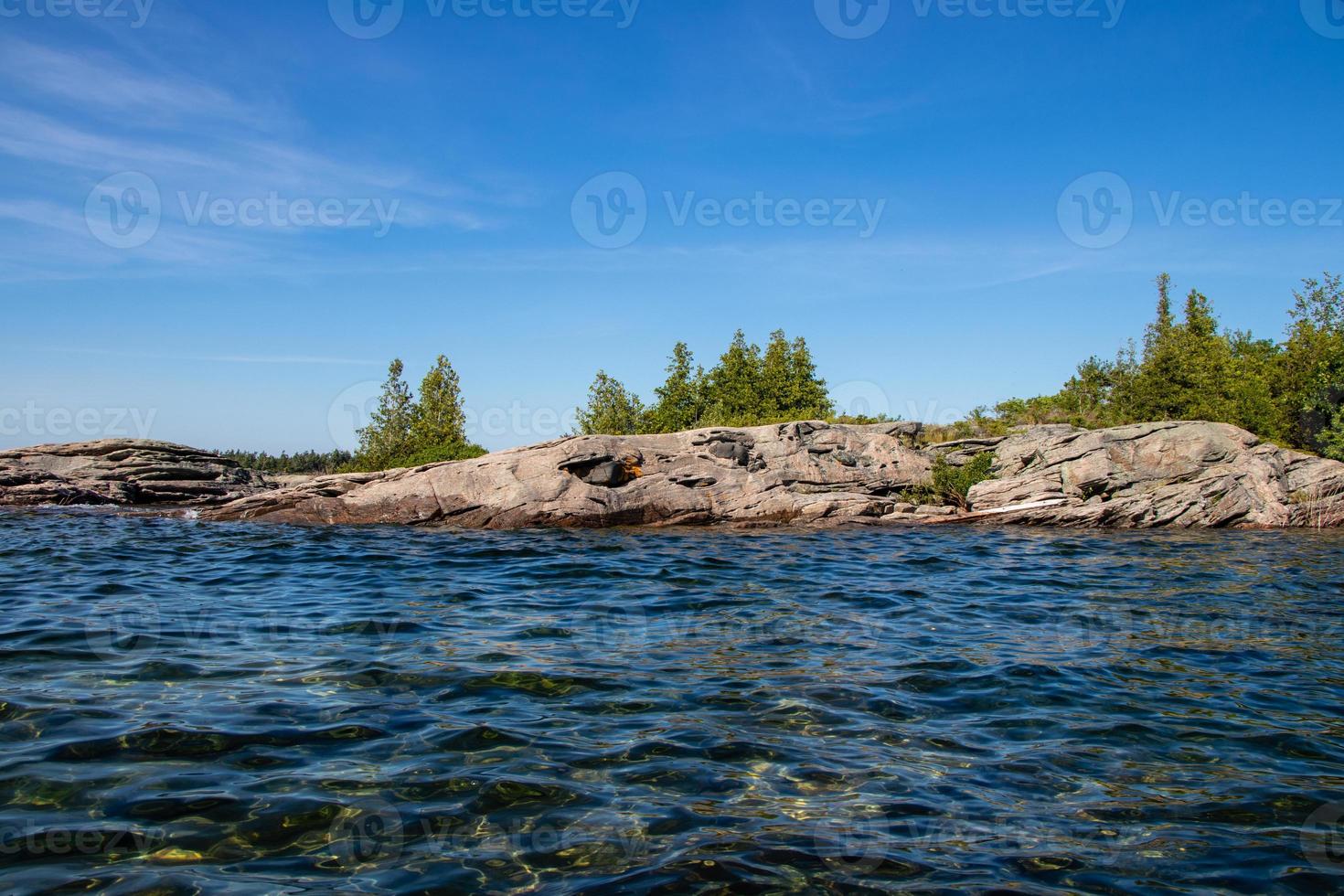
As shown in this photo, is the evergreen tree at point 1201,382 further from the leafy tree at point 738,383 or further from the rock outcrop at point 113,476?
the rock outcrop at point 113,476

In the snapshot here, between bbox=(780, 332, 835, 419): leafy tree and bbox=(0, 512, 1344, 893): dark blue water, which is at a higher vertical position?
bbox=(780, 332, 835, 419): leafy tree

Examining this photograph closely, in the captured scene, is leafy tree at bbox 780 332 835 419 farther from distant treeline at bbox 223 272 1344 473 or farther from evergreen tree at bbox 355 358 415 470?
evergreen tree at bbox 355 358 415 470

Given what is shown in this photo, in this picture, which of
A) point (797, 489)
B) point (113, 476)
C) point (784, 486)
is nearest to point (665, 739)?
point (784, 486)

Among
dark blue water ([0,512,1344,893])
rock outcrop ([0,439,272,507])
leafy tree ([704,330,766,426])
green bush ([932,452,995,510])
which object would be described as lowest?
dark blue water ([0,512,1344,893])

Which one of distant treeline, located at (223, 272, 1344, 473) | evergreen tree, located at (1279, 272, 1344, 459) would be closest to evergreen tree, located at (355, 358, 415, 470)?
distant treeline, located at (223, 272, 1344, 473)

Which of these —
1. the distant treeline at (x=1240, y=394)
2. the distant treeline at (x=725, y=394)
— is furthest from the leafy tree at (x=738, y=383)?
the distant treeline at (x=1240, y=394)

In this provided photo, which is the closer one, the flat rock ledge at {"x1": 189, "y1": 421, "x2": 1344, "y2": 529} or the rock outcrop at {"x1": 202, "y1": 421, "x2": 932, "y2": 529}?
the flat rock ledge at {"x1": 189, "y1": 421, "x2": 1344, "y2": 529}

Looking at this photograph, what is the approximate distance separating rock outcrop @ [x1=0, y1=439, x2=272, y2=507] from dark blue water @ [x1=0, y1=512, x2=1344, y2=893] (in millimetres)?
20020

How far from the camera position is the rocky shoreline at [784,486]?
25.6 metres

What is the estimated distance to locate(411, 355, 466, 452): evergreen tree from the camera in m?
48.7

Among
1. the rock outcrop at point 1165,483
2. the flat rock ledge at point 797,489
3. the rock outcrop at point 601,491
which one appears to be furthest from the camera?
the rock outcrop at point 601,491

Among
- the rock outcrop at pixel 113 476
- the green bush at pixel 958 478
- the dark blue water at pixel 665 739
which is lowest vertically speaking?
the dark blue water at pixel 665 739

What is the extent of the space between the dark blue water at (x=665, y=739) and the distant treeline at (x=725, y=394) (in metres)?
36.5

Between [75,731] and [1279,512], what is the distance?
30.4 metres
